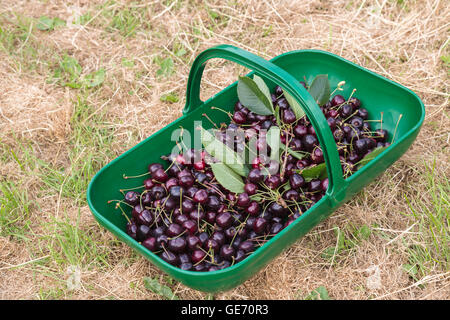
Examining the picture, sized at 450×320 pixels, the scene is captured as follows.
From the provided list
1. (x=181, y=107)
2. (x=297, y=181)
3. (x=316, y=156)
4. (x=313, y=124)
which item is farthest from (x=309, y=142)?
(x=181, y=107)

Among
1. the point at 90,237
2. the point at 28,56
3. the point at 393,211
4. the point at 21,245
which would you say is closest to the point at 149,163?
the point at 90,237

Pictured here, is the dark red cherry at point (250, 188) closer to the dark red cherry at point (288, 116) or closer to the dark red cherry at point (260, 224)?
the dark red cherry at point (260, 224)

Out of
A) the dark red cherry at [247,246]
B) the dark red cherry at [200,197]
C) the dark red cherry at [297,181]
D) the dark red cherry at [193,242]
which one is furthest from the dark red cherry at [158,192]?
the dark red cherry at [297,181]

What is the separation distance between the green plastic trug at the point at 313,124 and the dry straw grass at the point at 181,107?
218 mm

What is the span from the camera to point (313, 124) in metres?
1.50

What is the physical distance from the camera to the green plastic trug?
4.93 ft

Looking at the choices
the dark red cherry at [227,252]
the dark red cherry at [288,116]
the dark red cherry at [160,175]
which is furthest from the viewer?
the dark red cherry at [288,116]

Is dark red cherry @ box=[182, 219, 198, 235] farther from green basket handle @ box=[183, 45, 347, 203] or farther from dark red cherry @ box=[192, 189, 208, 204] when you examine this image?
green basket handle @ box=[183, 45, 347, 203]

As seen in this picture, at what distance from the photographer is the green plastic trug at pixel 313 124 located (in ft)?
4.93

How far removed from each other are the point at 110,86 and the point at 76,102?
22 centimetres

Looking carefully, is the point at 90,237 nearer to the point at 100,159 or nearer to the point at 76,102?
the point at 100,159

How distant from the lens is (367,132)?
6.70 ft

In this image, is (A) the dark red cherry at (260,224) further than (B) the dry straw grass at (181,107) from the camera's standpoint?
No
